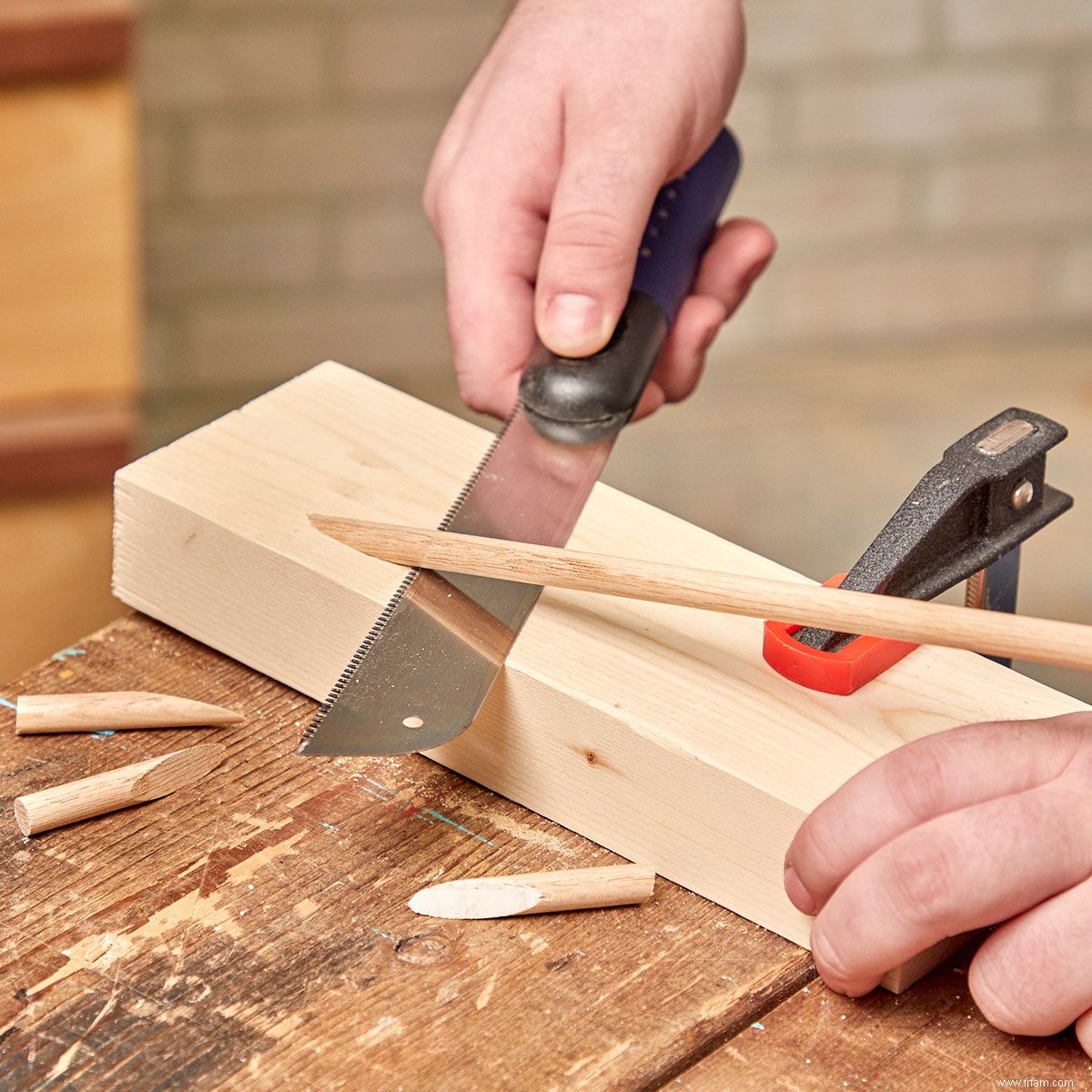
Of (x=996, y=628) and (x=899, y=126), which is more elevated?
(x=899, y=126)

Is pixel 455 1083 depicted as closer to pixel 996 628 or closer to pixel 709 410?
pixel 996 628

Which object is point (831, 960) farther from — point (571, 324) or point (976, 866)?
point (571, 324)

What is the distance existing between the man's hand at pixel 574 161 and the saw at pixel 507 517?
0.16ft

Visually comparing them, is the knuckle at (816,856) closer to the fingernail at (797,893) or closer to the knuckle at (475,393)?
the fingernail at (797,893)

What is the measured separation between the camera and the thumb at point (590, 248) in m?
1.05

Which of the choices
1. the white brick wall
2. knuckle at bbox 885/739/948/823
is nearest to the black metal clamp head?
knuckle at bbox 885/739/948/823

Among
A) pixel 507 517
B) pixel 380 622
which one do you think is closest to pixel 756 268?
pixel 507 517

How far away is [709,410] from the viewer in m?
3.02

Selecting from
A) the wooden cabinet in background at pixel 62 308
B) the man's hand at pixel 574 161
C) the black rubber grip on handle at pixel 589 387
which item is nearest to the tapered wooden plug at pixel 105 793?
the black rubber grip on handle at pixel 589 387

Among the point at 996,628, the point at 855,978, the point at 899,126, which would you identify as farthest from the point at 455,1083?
the point at 899,126

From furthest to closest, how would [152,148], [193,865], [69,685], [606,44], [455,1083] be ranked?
[152,148] < [606,44] < [69,685] < [193,865] < [455,1083]

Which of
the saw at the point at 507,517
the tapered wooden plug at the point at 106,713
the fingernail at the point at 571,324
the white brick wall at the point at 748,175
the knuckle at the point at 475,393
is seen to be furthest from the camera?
the white brick wall at the point at 748,175

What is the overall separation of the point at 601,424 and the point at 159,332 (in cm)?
217

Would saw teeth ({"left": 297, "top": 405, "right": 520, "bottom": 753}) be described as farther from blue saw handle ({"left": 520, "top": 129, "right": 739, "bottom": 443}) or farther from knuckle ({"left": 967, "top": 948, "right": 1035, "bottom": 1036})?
knuckle ({"left": 967, "top": 948, "right": 1035, "bottom": 1036})
